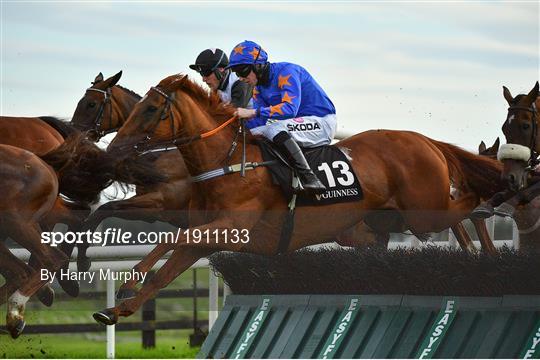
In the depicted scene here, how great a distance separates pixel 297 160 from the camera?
6.96 m

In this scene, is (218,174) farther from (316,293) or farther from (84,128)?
(84,128)

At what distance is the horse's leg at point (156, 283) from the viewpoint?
6.19 metres

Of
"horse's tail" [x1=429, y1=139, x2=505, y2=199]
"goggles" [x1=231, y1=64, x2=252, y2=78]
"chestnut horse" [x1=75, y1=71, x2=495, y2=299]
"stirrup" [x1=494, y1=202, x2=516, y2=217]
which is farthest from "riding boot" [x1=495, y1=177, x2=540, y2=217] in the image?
"goggles" [x1=231, y1=64, x2=252, y2=78]

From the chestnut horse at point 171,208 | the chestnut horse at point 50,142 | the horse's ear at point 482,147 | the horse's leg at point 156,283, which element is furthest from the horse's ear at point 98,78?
the horse's ear at point 482,147

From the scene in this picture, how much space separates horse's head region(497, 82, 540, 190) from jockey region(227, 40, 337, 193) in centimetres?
111

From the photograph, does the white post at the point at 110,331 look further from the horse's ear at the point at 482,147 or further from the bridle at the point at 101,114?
the horse's ear at the point at 482,147

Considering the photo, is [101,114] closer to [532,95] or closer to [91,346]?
[91,346]

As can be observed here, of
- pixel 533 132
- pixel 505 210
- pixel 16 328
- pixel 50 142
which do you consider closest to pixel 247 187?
pixel 16 328

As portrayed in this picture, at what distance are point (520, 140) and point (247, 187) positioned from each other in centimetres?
167

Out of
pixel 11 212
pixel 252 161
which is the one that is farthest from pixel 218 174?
pixel 11 212

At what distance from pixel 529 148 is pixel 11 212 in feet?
10.2

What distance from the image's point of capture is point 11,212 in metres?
7.37

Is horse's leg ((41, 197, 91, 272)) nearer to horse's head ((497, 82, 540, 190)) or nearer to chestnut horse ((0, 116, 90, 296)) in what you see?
chestnut horse ((0, 116, 90, 296))

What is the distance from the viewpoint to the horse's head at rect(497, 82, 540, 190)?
7.18 metres
